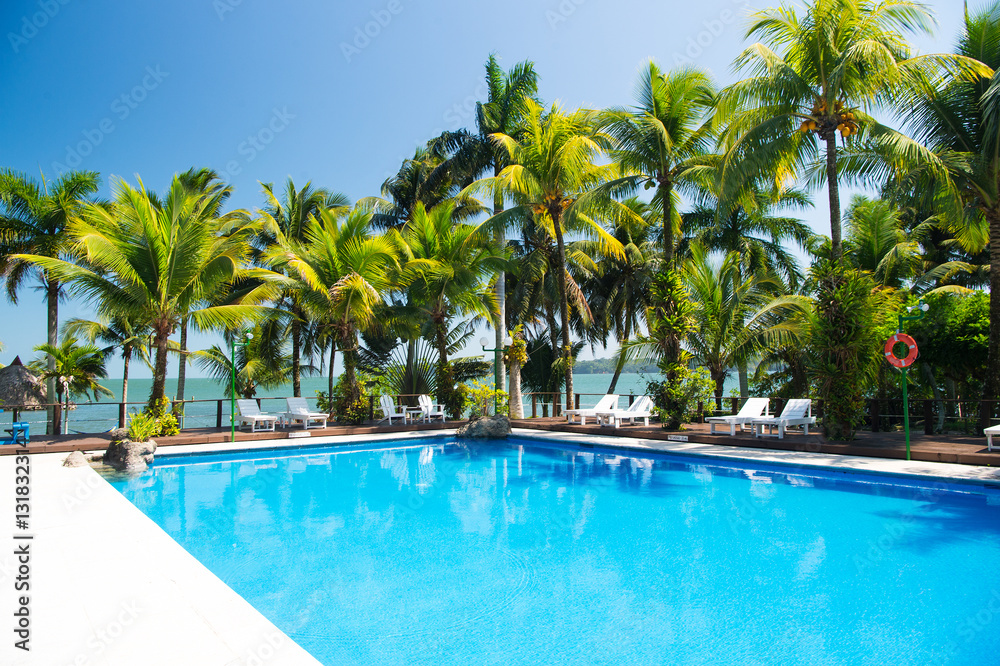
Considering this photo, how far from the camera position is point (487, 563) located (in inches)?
234

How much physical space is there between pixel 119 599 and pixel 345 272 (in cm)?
1353

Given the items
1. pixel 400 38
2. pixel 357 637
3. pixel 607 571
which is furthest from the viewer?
pixel 400 38

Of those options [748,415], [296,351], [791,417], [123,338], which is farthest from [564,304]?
[123,338]

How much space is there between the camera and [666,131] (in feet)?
50.0

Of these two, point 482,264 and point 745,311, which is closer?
point 745,311

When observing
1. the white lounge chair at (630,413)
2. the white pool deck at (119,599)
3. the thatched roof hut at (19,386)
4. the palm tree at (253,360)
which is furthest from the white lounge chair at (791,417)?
the thatched roof hut at (19,386)

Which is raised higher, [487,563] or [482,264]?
[482,264]

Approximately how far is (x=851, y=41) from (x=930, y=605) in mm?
11189

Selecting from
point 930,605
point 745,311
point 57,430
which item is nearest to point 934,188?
point 745,311

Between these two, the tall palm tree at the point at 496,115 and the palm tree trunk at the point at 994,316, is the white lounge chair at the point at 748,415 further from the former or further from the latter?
the tall palm tree at the point at 496,115

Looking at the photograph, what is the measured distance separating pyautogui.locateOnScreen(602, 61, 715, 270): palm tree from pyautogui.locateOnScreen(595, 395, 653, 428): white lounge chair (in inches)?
158

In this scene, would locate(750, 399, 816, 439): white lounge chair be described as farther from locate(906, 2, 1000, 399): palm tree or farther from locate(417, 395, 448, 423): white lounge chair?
locate(417, 395, 448, 423): white lounge chair

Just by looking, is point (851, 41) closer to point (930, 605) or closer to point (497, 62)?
point (930, 605)

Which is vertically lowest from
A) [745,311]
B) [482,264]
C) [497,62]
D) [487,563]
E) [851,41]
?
[487,563]
